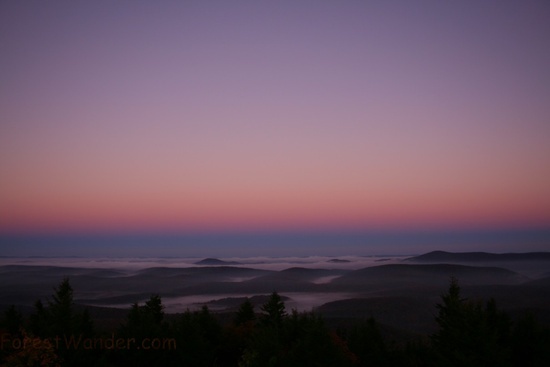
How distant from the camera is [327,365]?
2755 cm

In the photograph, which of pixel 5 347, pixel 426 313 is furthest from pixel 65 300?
pixel 426 313

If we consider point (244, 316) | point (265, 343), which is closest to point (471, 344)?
point (265, 343)

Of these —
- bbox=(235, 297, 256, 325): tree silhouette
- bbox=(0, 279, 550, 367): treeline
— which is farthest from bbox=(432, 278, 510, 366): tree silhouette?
bbox=(235, 297, 256, 325): tree silhouette

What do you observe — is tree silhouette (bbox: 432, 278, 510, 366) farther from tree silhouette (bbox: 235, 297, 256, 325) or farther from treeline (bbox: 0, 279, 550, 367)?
tree silhouette (bbox: 235, 297, 256, 325)

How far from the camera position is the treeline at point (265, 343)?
86.1 feet

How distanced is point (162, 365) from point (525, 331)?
29145mm

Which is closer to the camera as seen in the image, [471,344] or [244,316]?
[471,344]

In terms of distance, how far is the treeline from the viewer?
2623cm

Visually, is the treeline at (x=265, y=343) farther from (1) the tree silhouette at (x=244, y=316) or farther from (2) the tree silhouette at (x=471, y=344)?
(1) the tree silhouette at (x=244, y=316)

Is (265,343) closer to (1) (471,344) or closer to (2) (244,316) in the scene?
(1) (471,344)

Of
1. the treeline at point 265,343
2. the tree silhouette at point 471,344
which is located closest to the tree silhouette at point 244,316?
Answer: the treeline at point 265,343

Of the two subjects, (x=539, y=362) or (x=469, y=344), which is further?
(x=539, y=362)

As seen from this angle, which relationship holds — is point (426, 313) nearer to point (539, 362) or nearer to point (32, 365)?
point (539, 362)

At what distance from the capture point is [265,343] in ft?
92.0
